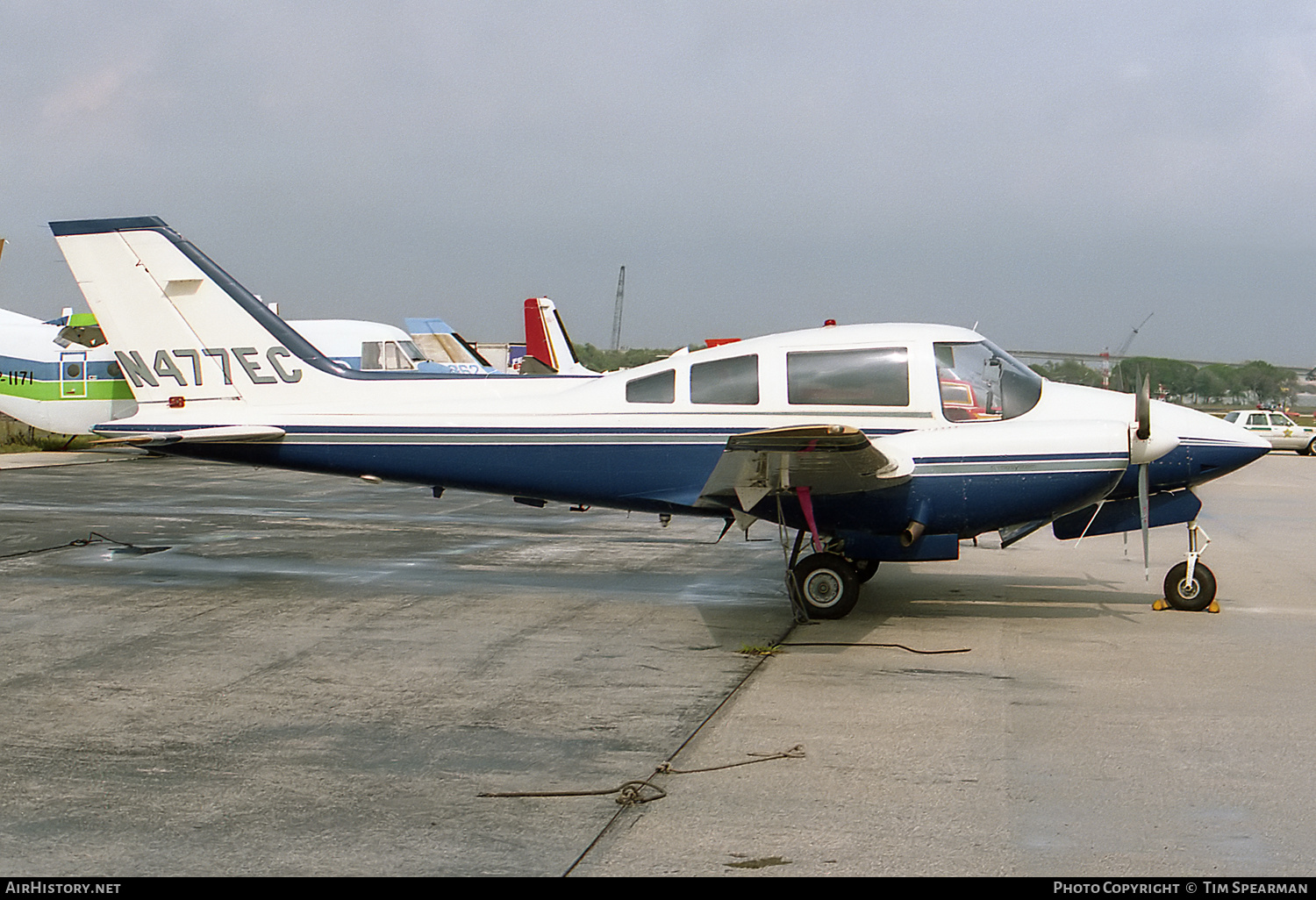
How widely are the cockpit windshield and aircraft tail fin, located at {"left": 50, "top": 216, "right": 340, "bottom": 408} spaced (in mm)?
5353

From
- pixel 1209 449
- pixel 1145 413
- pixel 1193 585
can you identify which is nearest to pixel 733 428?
pixel 1145 413

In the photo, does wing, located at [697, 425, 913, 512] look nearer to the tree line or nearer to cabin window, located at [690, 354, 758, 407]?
cabin window, located at [690, 354, 758, 407]

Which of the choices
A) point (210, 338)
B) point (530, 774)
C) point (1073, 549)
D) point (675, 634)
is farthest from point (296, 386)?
point (1073, 549)

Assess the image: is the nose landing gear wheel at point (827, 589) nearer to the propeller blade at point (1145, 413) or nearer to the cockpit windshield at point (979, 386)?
the cockpit windshield at point (979, 386)

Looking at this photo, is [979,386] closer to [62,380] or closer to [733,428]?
[733,428]

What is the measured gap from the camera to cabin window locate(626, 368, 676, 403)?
32.1 ft

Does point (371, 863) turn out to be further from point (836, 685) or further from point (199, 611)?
point (199, 611)

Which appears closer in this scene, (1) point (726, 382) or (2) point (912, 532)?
(2) point (912, 532)

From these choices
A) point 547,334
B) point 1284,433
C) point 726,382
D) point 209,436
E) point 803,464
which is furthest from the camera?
point 1284,433

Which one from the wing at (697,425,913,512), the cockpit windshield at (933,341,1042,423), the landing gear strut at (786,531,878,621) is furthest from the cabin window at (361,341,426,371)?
the cockpit windshield at (933,341,1042,423)

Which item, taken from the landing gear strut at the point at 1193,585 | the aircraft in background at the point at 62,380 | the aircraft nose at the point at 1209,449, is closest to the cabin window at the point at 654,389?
the aircraft nose at the point at 1209,449

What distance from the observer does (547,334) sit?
36031 mm

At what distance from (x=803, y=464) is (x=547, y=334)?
27.9 meters

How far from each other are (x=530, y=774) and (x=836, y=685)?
2416 mm
